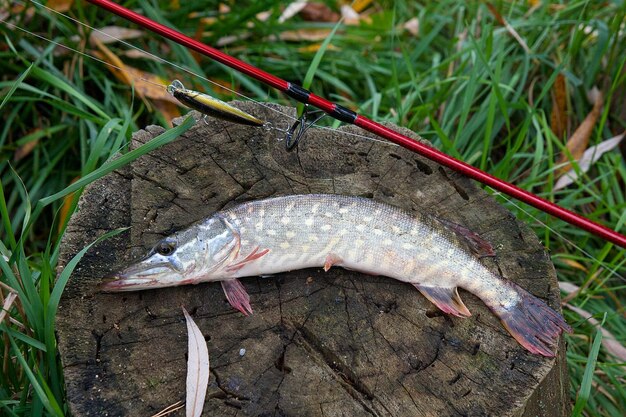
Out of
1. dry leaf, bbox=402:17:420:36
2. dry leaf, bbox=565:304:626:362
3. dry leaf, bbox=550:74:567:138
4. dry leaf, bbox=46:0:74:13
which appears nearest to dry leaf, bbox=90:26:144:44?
dry leaf, bbox=46:0:74:13

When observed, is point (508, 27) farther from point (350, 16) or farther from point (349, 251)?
point (349, 251)

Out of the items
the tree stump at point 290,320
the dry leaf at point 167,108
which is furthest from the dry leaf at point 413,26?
the tree stump at point 290,320

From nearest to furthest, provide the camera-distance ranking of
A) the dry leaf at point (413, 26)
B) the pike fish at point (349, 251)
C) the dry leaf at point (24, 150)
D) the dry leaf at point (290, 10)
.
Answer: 1. the pike fish at point (349, 251)
2. the dry leaf at point (24, 150)
3. the dry leaf at point (290, 10)
4. the dry leaf at point (413, 26)

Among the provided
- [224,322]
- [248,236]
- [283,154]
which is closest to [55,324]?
[224,322]

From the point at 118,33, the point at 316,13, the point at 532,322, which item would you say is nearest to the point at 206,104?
the point at 532,322

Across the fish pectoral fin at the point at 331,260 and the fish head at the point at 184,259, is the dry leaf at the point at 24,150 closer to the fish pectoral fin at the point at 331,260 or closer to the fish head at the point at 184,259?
the fish head at the point at 184,259

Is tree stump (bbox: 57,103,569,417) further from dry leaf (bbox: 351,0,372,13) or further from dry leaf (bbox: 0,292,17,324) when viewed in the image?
dry leaf (bbox: 351,0,372,13)
